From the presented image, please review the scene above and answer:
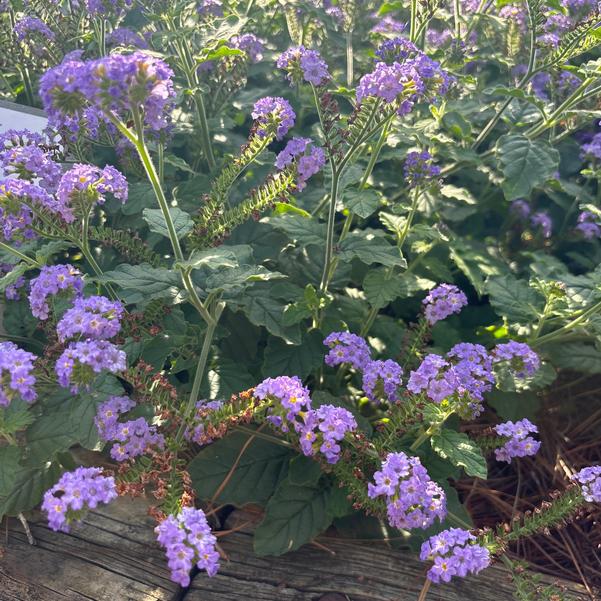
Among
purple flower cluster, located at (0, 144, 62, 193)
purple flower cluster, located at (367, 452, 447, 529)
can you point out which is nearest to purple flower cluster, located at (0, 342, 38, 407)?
purple flower cluster, located at (0, 144, 62, 193)

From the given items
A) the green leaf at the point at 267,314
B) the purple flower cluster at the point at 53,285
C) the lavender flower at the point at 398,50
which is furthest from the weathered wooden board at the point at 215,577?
the lavender flower at the point at 398,50

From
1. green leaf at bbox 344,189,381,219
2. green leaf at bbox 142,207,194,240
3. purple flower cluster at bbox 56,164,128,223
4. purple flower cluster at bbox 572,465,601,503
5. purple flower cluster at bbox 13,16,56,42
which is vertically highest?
purple flower cluster at bbox 13,16,56,42

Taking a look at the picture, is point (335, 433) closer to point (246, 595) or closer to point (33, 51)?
point (246, 595)

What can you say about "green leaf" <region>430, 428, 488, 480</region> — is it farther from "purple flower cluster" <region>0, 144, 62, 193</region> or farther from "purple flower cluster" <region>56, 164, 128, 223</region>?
"purple flower cluster" <region>0, 144, 62, 193</region>

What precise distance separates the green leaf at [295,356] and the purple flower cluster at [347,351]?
10.5 inches

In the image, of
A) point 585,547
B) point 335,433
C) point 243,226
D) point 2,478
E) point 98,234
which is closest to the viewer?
point 335,433

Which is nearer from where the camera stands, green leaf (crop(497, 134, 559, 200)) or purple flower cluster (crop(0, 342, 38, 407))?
purple flower cluster (crop(0, 342, 38, 407))

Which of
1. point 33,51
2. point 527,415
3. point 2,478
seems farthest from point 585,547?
point 33,51

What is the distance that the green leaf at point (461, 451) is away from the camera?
2.28 m

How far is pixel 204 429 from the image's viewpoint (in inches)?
89.4

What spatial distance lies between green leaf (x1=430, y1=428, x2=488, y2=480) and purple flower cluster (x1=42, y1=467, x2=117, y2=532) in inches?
43.9

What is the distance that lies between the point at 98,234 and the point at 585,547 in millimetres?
2473

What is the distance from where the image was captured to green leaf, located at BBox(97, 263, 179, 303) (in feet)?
7.81

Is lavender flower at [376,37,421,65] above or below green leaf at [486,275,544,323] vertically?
above
